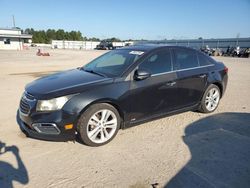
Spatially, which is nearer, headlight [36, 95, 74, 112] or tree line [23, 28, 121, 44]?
headlight [36, 95, 74, 112]

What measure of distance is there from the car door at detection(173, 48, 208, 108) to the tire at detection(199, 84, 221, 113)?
187 millimetres

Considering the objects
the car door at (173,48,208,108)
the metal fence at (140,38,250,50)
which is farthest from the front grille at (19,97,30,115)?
the metal fence at (140,38,250,50)

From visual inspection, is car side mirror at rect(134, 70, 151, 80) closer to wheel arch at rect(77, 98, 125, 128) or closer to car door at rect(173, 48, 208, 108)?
wheel arch at rect(77, 98, 125, 128)

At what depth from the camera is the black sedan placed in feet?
11.9

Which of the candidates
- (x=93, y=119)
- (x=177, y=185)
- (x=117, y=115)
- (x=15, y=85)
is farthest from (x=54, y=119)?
(x=15, y=85)

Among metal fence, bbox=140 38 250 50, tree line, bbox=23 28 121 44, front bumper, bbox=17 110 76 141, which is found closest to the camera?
front bumper, bbox=17 110 76 141

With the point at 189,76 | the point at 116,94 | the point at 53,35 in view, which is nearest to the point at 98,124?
the point at 116,94

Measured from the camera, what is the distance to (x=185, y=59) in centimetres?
511

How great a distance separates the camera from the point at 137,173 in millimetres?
3164

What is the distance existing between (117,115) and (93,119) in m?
0.44

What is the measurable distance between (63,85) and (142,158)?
1713 mm

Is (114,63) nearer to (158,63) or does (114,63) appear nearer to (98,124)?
(158,63)

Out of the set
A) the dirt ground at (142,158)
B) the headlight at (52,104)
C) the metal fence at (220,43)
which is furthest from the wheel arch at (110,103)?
the metal fence at (220,43)

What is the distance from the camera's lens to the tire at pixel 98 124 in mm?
3732
